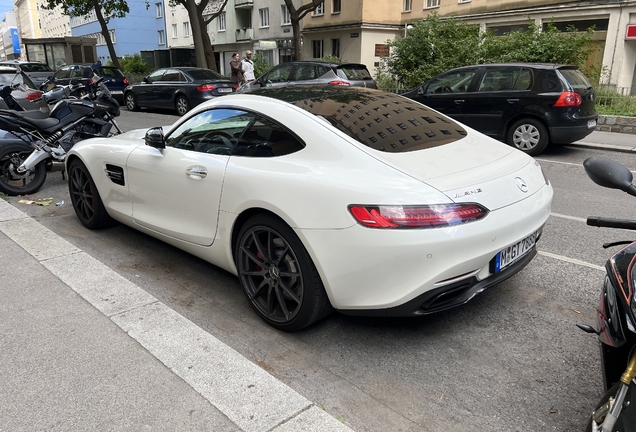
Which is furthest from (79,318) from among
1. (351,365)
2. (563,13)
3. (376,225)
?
(563,13)

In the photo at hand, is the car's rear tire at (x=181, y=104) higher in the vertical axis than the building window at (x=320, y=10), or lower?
lower

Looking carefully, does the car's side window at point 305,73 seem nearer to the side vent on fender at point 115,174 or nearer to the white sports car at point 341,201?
the side vent on fender at point 115,174

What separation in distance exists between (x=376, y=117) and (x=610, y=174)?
1.82 meters

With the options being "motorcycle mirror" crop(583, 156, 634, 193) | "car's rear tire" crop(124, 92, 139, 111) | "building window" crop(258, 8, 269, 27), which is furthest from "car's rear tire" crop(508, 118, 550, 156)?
"building window" crop(258, 8, 269, 27)

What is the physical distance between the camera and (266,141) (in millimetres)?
3344

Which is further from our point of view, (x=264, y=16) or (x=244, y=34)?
(x=244, y=34)

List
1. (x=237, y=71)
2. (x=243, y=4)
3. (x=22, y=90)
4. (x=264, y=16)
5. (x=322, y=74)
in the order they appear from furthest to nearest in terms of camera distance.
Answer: (x=243, y=4) < (x=264, y=16) < (x=237, y=71) < (x=322, y=74) < (x=22, y=90)

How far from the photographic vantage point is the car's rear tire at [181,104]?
50.8ft

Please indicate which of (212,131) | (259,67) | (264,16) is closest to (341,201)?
(212,131)

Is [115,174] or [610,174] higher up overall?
[610,174]

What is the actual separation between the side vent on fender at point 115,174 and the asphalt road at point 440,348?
66 cm

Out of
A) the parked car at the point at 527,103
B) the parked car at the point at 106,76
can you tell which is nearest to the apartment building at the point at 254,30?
the parked car at the point at 106,76

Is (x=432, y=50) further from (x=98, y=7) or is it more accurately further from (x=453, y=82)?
(x=98, y=7)

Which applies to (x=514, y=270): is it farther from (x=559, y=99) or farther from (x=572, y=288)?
(x=559, y=99)
